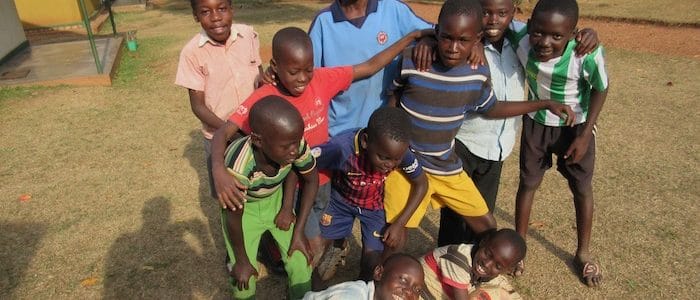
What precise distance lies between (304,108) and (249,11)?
1427 cm

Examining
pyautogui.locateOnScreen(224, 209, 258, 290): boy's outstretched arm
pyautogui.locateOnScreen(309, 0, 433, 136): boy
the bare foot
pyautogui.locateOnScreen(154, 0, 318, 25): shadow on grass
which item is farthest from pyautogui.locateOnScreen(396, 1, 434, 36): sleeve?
pyautogui.locateOnScreen(154, 0, 318, 25): shadow on grass

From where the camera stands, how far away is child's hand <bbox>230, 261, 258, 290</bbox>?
235cm

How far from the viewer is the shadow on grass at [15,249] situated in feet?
10.3

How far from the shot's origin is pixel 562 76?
254 cm

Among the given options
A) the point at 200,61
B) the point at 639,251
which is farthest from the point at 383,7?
the point at 639,251

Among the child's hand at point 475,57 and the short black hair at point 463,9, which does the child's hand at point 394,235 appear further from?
the short black hair at point 463,9

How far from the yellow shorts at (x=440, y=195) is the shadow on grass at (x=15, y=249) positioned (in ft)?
8.14

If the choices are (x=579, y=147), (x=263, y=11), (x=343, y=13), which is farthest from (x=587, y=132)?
(x=263, y=11)

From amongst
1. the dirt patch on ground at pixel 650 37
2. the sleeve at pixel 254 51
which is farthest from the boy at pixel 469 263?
the dirt patch on ground at pixel 650 37

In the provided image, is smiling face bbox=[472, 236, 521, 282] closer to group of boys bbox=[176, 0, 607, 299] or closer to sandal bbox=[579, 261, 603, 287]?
group of boys bbox=[176, 0, 607, 299]

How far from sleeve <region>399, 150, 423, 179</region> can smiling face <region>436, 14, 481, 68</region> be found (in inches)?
18.6

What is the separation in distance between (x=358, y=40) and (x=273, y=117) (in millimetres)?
793

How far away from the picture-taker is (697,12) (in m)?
11.4

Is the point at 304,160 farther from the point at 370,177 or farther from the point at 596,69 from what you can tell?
the point at 596,69
